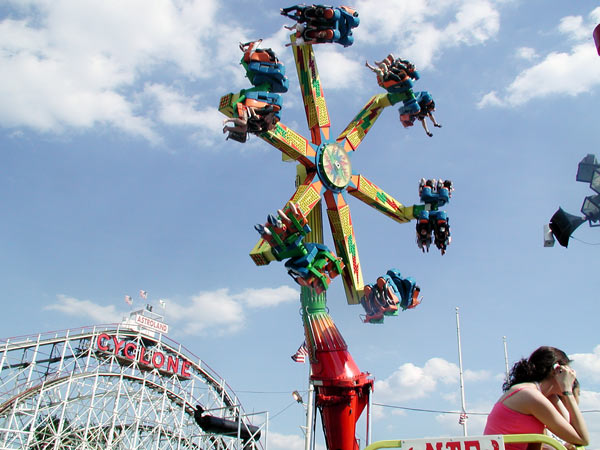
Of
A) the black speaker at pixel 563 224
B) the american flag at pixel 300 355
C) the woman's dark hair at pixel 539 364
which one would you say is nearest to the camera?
the woman's dark hair at pixel 539 364

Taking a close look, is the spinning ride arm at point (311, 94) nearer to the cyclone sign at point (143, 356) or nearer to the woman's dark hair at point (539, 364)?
the woman's dark hair at point (539, 364)

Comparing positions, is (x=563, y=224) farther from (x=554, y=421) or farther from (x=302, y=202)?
(x=554, y=421)

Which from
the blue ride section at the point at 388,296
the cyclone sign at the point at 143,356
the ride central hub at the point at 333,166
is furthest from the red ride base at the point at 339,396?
the cyclone sign at the point at 143,356

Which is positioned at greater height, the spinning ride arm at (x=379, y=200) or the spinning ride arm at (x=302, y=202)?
the spinning ride arm at (x=379, y=200)

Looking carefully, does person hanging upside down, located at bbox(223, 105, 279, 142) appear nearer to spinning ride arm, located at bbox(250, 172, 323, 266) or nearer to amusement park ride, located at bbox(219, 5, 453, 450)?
amusement park ride, located at bbox(219, 5, 453, 450)

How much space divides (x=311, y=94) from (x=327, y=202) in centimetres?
259

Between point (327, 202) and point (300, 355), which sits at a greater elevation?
point (327, 202)

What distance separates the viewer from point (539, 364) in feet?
12.5

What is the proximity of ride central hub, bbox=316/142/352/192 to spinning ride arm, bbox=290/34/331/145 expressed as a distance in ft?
1.04

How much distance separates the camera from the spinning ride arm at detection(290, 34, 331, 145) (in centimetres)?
1331

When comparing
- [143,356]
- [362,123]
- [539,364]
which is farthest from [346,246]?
[143,356]

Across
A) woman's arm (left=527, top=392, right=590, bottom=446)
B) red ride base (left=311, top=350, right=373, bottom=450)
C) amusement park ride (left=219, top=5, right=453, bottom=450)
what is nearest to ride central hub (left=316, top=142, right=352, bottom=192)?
amusement park ride (left=219, top=5, right=453, bottom=450)

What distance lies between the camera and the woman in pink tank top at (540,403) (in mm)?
3305

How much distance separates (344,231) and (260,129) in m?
3.51
